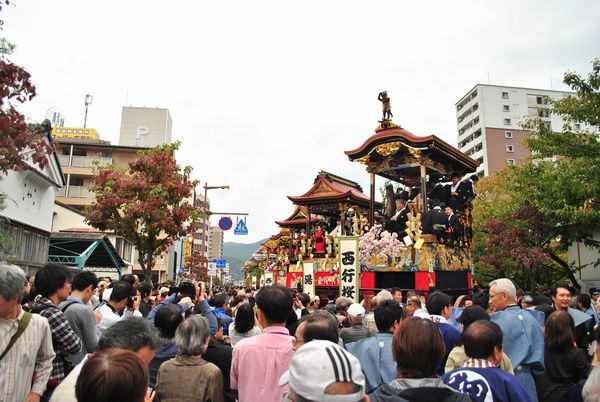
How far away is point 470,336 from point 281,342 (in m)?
1.33

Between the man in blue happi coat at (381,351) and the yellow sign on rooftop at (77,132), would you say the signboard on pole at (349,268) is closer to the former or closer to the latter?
the man in blue happi coat at (381,351)

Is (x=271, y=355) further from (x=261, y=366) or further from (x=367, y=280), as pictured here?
(x=367, y=280)

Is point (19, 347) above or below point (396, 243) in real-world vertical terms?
below

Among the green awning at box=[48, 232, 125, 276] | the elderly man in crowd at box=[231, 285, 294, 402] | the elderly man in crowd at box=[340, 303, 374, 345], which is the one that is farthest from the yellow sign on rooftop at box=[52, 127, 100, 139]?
the elderly man in crowd at box=[231, 285, 294, 402]

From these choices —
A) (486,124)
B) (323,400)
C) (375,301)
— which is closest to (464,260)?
(375,301)

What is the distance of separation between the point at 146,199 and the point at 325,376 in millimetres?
15359

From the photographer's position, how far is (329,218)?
26375 millimetres

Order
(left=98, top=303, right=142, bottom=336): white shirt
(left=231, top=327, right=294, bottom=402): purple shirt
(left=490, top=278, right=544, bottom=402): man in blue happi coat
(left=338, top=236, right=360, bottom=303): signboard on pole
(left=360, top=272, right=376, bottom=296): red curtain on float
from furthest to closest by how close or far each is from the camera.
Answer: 1. (left=360, top=272, right=376, bottom=296): red curtain on float
2. (left=338, top=236, right=360, bottom=303): signboard on pole
3. (left=98, top=303, right=142, bottom=336): white shirt
4. (left=490, top=278, right=544, bottom=402): man in blue happi coat
5. (left=231, top=327, right=294, bottom=402): purple shirt

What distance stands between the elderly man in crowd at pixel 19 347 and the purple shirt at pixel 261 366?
1.32 meters

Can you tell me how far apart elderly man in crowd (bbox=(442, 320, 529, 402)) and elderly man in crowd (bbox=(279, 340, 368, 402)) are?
1.08 meters

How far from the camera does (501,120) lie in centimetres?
5625

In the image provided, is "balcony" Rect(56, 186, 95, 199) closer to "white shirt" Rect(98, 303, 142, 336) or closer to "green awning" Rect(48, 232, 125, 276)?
"green awning" Rect(48, 232, 125, 276)

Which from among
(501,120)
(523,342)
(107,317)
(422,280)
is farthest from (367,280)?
(501,120)

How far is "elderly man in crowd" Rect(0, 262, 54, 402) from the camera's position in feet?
10.0
